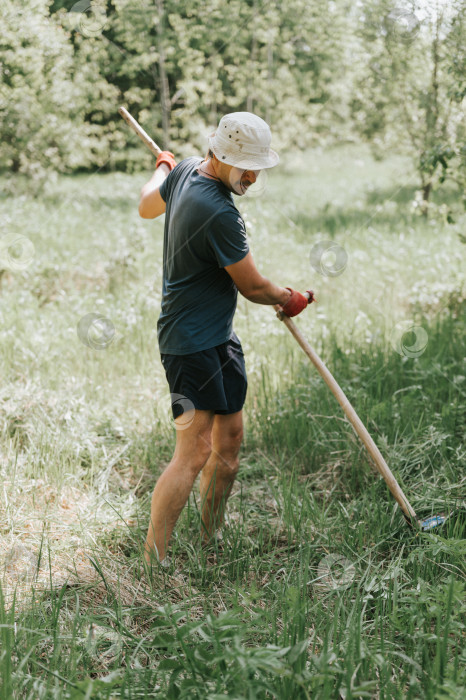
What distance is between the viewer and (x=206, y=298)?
2584 mm

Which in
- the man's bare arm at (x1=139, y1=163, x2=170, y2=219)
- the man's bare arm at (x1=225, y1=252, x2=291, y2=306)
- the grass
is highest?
the man's bare arm at (x1=139, y1=163, x2=170, y2=219)

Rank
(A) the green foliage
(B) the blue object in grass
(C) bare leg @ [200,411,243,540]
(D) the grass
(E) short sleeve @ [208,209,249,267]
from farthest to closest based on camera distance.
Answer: (A) the green foliage → (C) bare leg @ [200,411,243,540] → (B) the blue object in grass → (E) short sleeve @ [208,209,249,267] → (D) the grass

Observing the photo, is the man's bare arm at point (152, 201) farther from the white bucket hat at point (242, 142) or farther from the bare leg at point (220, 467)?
the bare leg at point (220, 467)

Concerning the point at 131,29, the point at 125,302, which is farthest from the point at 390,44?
the point at 125,302

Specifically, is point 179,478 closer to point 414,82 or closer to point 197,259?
point 197,259

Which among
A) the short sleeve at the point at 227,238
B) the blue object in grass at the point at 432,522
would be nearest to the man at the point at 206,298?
the short sleeve at the point at 227,238

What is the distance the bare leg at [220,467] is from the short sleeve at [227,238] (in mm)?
758

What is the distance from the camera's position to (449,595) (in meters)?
2.01

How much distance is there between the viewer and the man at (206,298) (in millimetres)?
2398

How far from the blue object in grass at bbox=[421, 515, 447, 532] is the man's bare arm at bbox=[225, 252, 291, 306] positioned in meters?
1.15

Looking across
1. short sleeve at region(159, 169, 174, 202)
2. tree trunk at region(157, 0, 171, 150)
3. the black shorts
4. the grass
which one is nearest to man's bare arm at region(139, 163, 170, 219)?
short sleeve at region(159, 169, 174, 202)

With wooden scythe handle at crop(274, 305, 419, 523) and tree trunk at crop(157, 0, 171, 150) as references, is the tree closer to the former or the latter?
wooden scythe handle at crop(274, 305, 419, 523)

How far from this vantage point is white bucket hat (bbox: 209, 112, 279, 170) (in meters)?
2.38

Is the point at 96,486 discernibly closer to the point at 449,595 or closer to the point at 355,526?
the point at 355,526
